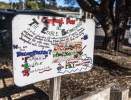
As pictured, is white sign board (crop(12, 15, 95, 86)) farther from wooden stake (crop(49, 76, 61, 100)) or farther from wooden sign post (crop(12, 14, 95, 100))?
wooden stake (crop(49, 76, 61, 100))

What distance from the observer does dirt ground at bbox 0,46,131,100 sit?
286 inches

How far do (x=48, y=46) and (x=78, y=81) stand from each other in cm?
449

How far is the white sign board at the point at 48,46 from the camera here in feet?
13.4

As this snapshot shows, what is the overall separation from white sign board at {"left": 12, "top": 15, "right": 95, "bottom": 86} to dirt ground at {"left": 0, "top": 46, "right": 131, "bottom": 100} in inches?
42.6

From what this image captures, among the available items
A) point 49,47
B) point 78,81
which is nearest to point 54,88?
point 49,47

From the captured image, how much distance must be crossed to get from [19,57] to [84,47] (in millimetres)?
1105

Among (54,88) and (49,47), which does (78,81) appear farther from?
(49,47)

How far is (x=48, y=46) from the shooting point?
440cm

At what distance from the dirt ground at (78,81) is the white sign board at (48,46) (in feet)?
3.55

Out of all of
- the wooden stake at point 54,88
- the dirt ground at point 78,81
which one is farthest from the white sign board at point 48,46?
the dirt ground at point 78,81

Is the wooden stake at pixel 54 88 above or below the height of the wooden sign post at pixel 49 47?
below

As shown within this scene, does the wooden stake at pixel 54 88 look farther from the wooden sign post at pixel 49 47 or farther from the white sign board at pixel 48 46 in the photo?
the white sign board at pixel 48 46

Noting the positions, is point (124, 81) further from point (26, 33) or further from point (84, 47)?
point (26, 33)

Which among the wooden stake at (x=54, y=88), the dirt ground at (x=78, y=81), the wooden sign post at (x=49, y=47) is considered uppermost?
the wooden sign post at (x=49, y=47)
